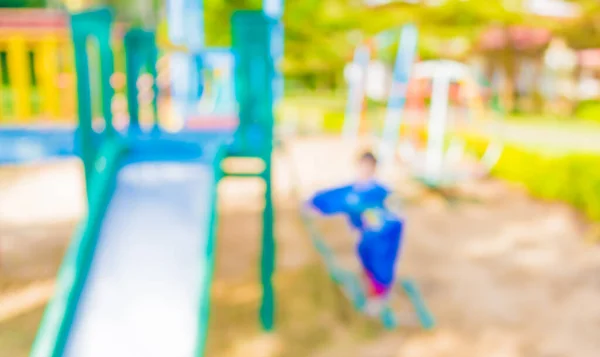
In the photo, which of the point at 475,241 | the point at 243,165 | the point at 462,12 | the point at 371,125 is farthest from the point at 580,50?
the point at 475,241

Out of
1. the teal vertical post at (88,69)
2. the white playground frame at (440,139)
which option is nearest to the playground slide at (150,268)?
the teal vertical post at (88,69)

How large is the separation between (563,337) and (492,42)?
18.4 metres

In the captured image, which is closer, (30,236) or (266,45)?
(266,45)

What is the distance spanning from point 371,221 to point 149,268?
1.45 metres

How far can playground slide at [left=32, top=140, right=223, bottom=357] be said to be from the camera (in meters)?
2.54

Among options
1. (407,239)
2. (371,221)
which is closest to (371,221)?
(371,221)

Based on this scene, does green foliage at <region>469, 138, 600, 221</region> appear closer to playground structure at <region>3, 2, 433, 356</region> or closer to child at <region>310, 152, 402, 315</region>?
playground structure at <region>3, 2, 433, 356</region>

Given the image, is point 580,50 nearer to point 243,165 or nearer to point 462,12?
point 462,12

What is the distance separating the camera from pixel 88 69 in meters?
3.12

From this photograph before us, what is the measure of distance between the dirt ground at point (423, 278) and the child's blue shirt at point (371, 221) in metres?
A: 0.48

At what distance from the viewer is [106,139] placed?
3420 millimetres

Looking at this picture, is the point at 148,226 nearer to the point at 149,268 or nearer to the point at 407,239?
the point at 149,268

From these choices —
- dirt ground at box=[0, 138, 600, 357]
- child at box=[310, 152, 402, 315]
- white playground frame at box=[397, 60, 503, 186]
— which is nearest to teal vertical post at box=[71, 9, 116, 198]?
dirt ground at box=[0, 138, 600, 357]

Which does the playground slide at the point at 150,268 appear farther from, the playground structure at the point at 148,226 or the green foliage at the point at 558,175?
the green foliage at the point at 558,175
